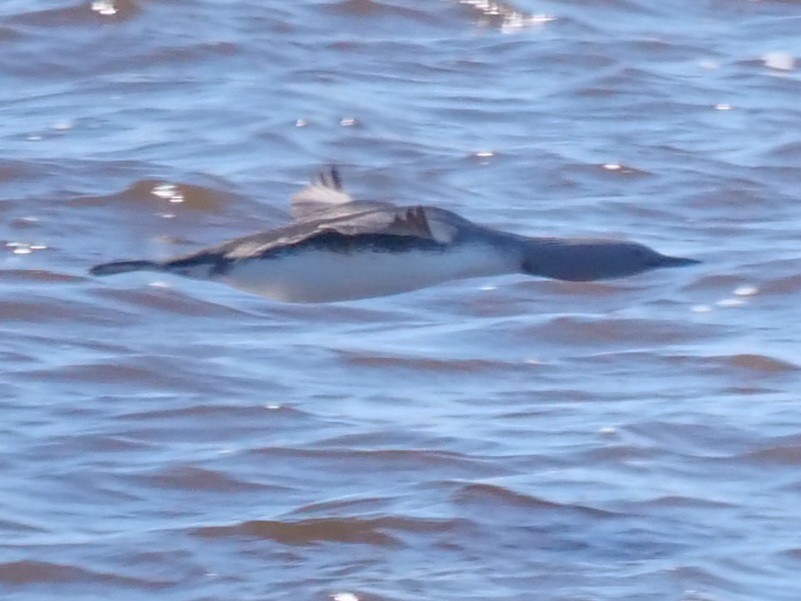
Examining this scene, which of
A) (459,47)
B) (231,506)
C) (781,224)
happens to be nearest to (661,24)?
(459,47)

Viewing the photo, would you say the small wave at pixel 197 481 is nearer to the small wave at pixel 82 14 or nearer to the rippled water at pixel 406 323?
the rippled water at pixel 406 323

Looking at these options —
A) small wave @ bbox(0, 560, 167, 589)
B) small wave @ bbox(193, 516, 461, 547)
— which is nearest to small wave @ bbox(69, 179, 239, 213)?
small wave @ bbox(193, 516, 461, 547)

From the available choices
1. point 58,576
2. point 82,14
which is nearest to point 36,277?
point 58,576

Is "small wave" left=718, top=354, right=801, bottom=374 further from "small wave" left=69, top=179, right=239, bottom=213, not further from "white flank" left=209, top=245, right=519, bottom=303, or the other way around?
"small wave" left=69, top=179, right=239, bottom=213

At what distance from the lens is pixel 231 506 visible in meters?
7.30

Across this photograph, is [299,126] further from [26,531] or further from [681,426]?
[26,531]

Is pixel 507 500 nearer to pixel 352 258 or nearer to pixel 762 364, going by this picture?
pixel 352 258

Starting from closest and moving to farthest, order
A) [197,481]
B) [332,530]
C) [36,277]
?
[332,530] → [197,481] → [36,277]

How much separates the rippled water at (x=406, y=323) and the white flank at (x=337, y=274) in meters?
0.92

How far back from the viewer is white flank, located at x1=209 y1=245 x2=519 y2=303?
6.44 m

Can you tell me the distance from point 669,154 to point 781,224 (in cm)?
119

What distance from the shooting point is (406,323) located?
9.34 m

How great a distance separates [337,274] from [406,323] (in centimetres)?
293

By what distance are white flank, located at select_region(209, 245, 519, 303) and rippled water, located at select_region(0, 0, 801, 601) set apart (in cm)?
92
